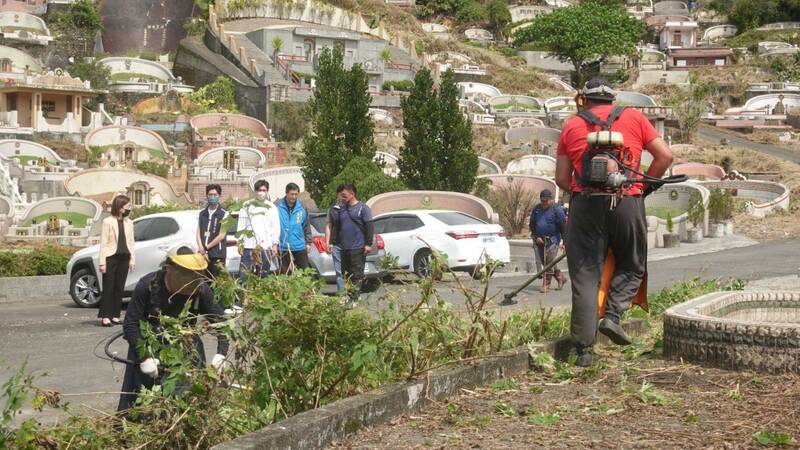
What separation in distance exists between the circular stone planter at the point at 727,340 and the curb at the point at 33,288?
478 inches

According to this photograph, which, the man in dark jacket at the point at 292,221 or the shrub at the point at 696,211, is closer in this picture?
the man in dark jacket at the point at 292,221

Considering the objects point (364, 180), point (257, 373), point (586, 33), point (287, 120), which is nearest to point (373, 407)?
point (257, 373)

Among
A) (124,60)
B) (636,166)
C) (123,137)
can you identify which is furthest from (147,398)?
(124,60)

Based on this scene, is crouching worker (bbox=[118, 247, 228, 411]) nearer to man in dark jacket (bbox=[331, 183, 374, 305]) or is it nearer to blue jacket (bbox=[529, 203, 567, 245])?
man in dark jacket (bbox=[331, 183, 374, 305])

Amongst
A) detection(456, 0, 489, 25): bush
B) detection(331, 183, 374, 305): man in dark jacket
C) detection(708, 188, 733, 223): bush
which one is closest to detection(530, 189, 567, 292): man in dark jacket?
detection(331, 183, 374, 305): man in dark jacket

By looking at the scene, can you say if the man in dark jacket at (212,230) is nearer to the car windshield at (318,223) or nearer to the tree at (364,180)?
the car windshield at (318,223)

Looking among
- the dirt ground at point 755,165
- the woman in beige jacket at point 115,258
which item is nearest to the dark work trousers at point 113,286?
the woman in beige jacket at point 115,258

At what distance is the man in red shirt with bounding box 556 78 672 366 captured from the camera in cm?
664

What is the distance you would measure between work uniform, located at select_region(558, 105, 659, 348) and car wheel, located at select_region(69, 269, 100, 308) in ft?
33.4

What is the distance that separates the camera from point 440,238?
62.1ft

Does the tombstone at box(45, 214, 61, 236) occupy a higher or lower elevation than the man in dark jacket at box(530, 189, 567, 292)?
lower

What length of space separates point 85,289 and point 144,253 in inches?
35.7

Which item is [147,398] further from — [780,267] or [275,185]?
[275,185]

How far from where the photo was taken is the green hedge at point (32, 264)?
715 inches
